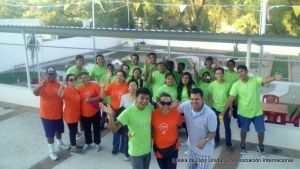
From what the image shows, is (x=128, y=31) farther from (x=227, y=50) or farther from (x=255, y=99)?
(x=227, y=50)

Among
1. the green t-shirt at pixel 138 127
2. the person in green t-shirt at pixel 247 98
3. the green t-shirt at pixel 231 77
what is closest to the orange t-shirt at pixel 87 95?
the green t-shirt at pixel 138 127

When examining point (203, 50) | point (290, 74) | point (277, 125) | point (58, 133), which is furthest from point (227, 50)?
point (58, 133)

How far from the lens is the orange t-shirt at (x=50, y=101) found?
5.59m

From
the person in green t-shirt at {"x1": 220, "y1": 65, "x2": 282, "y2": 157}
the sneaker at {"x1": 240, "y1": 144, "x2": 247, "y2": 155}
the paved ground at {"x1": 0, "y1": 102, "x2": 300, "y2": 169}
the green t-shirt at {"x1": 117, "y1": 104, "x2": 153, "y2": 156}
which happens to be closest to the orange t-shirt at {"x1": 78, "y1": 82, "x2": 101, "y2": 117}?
the paved ground at {"x1": 0, "y1": 102, "x2": 300, "y2": 169}

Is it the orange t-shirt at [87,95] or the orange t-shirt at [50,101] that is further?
the orange t-shirt at [87,95]

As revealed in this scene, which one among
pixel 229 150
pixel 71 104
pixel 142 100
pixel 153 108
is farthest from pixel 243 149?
pixel 71 104

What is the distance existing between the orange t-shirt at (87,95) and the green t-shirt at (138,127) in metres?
1.96

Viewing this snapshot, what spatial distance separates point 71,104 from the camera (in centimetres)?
577

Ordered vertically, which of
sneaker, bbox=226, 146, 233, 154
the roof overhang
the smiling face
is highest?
the roof overhang

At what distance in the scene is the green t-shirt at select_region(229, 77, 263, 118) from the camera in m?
5.54

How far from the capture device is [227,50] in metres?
26.6

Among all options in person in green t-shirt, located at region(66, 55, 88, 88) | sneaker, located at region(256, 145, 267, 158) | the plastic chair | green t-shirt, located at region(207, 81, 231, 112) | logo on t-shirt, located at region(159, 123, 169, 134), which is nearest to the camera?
logo on t-shirt, located at region(159, 123, 169, 134)

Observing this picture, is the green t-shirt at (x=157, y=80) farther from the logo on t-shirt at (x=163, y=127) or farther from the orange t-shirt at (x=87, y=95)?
the logo on t-shirt at (x=163, y=127)

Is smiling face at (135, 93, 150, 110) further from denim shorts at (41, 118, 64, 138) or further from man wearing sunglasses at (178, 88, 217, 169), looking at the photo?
denim shorts at (41, 118, 64, 138)
